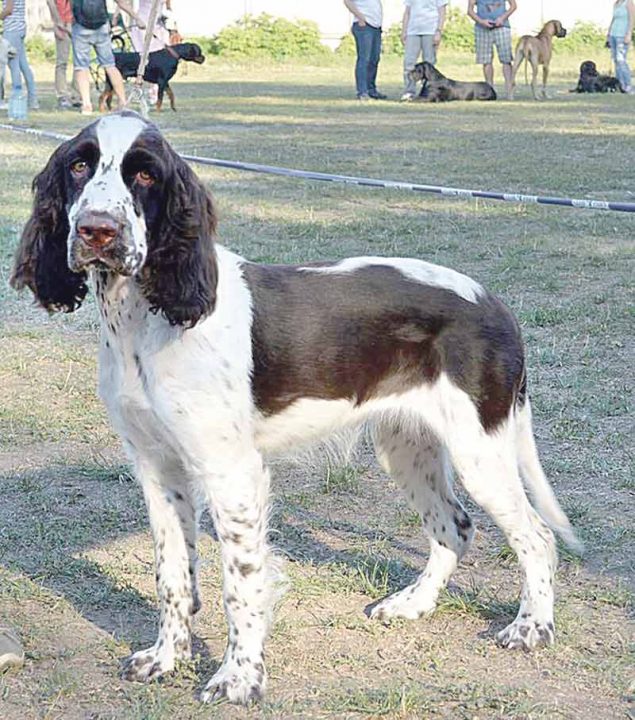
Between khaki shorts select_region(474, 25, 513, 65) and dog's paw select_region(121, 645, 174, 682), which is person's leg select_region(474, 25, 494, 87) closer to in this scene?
khaki shorts select_region(474, 25, 513, 65)

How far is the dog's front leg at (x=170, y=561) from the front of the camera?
3797 millimetres

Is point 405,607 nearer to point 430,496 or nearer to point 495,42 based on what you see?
point 430,496

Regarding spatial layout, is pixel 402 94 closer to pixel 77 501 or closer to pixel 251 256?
pixel 251 256

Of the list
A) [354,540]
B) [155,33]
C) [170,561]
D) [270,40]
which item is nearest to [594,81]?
[155,33]

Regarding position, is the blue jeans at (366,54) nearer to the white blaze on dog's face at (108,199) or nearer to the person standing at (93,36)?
the person standing at (93,36)

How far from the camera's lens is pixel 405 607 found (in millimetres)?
4172

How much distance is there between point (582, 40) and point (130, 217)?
39.9 m

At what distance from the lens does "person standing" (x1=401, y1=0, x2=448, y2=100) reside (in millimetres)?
22578

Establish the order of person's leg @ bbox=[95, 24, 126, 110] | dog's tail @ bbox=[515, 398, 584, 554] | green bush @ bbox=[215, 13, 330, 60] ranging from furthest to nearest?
1. green bush @ bbox=[215, 13, 330, 60]
2. person's leg @ bbox=[95, 24, 126, 110]
3. dog's tail @ bbox=[515, 398, 584, 554]

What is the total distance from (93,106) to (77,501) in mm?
17471

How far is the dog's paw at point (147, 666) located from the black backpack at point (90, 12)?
15592 mm

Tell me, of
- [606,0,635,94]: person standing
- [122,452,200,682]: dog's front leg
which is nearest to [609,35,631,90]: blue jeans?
[606,0,635,94]: person standing

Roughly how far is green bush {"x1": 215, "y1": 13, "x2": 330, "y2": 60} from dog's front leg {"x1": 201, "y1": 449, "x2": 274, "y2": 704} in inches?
1436

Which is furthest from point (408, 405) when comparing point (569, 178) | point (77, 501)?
point (569, 178)
